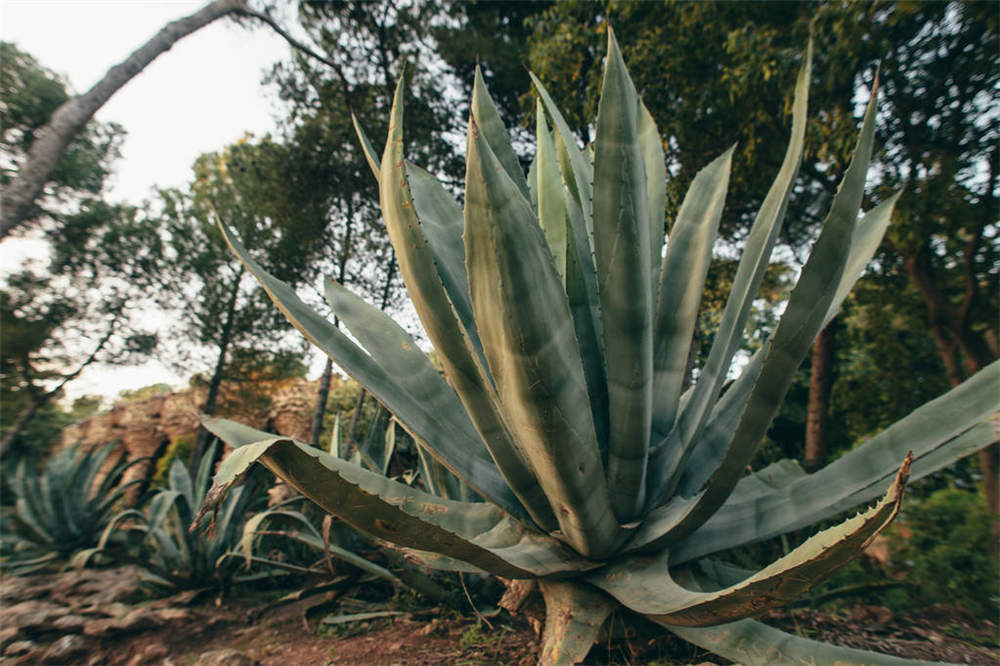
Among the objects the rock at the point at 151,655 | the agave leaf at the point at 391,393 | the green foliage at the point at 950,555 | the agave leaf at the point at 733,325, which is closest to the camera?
the agave leaf at the point at 733,325

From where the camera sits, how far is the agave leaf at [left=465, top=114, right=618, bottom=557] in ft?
2.70

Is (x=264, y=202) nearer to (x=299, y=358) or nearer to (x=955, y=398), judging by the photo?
(x=299, y=358)

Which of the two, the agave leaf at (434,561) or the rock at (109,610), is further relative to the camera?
the rock at (109,610)

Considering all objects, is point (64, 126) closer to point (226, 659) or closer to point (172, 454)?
point (226, 659)

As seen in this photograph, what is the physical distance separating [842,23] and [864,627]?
3.81m

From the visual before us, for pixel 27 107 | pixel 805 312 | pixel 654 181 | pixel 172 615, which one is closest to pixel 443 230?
pixel 654 181

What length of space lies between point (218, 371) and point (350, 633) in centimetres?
929

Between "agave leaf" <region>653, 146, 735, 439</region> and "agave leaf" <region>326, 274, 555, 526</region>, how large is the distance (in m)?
0.47

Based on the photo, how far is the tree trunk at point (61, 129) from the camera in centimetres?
309

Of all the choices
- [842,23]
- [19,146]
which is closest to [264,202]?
[19,146]

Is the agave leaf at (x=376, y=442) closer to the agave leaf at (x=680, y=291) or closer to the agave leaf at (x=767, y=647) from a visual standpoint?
the agave leaf at (x=680, y=291)

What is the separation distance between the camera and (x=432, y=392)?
4.66 ft

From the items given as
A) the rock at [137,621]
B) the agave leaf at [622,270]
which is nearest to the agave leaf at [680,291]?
the agave leaf at [622,270]

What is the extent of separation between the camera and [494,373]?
95 centimetres
